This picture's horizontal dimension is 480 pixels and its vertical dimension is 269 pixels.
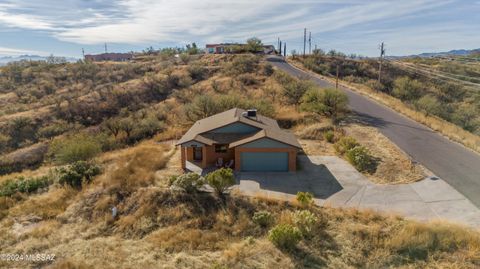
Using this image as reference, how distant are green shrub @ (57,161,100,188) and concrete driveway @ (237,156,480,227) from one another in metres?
8.56

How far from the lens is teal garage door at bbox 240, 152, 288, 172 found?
18672 mm

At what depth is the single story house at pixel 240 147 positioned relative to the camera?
18609 millimetres

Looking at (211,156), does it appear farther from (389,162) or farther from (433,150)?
(433,150)

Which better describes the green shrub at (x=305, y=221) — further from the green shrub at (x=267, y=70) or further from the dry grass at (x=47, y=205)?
the green shrub at (x=267, y=70)

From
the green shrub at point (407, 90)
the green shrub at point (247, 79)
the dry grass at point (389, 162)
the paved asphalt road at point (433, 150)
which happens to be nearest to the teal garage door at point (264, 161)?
the dry grass at point (389, 162)

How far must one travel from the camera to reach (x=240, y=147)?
18.7 metres

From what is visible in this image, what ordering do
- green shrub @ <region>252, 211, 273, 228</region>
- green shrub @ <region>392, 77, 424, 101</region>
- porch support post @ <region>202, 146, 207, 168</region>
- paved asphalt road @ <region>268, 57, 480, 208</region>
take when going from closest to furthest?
1. green shrub @ <region>252, 211, 273, 228</region>
2. paved asphalt road @ <region>268, 57, 480, 208</region>
3. porch support post @ <region>202, 146, 207, 168</region>
4. green shrub @ <region>392, 77, 424, 101</region>

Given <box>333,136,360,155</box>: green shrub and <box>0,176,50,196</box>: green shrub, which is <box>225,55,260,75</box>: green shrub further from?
<box>0,176,50,196</box>: green shrub

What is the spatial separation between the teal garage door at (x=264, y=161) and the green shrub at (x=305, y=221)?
5927 mm

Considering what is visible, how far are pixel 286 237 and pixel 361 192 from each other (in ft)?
19.6

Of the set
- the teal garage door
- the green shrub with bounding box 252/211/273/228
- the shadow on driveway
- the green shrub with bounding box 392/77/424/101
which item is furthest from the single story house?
the green shrub with bounding box 392/77/424/101

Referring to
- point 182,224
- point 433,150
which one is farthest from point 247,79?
point 182,224

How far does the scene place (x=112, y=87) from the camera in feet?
171

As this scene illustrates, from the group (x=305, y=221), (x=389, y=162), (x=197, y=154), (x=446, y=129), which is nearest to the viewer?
(x=305, y=221)
